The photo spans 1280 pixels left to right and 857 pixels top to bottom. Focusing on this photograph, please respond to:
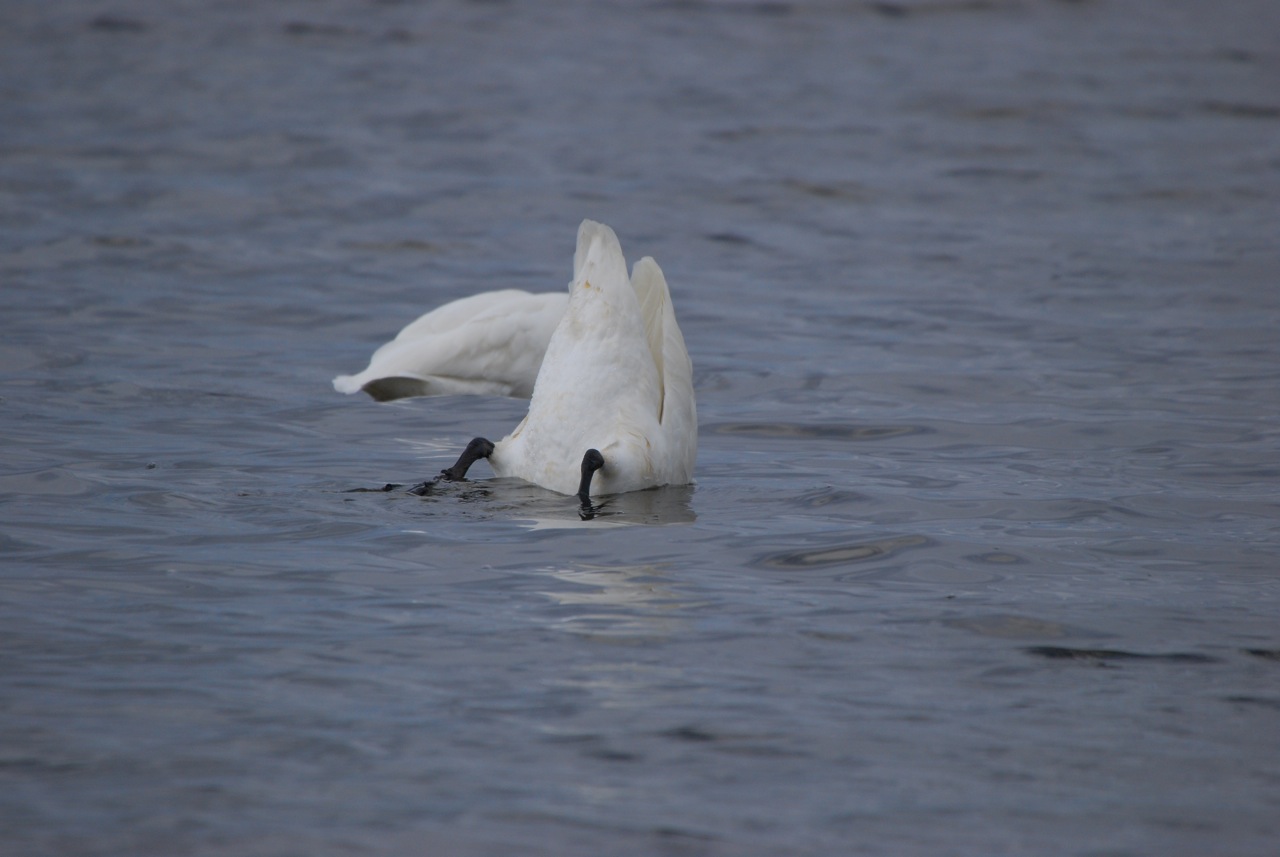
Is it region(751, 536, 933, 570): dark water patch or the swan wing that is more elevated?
the swan wing

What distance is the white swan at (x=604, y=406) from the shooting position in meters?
6.95

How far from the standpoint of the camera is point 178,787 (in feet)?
13.8

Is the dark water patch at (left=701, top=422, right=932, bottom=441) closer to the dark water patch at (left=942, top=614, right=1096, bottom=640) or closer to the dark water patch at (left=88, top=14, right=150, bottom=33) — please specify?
the dark water patch at (left=942, top=614, right=1096, bottom=640)

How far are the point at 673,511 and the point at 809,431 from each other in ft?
6.22

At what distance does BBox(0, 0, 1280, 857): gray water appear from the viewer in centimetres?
429

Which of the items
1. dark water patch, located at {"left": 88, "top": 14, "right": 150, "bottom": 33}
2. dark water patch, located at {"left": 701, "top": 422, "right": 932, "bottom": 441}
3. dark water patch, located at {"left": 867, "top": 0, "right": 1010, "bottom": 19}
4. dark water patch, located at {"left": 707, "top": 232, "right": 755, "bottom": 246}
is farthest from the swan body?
dark water patch, located at {"left": 867, "top": 0, "right": 1010, "bottom": 19}

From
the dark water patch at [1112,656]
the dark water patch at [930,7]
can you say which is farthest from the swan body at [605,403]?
the dark water patch at [930,7]

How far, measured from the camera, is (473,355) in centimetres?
958

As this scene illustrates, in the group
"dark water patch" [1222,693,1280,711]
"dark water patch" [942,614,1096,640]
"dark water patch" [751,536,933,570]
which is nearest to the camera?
"dark water patch" [1222,693,1280,711]

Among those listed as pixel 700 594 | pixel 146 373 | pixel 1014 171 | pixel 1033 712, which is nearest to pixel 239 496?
pixel 700 594

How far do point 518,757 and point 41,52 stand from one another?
20.3m

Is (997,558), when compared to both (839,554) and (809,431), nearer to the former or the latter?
(839,554)

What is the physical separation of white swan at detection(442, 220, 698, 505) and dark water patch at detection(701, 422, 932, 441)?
1277mm

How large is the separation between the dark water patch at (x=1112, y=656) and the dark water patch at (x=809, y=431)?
3.20 meters
